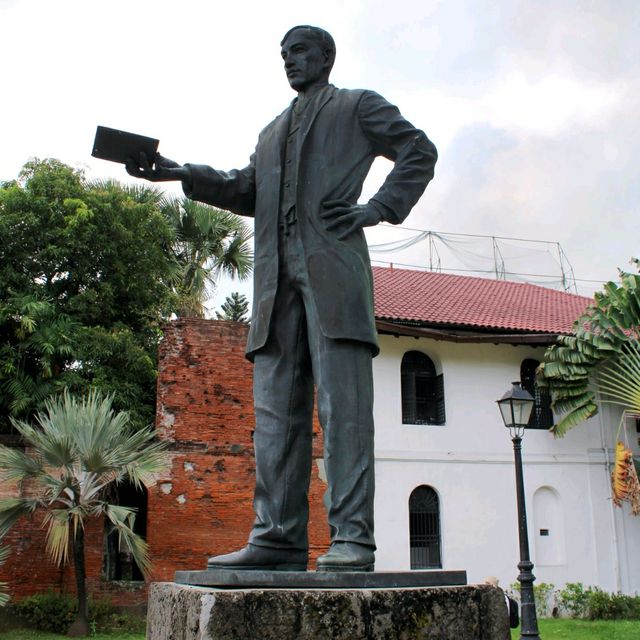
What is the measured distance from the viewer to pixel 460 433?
1811 centimetres

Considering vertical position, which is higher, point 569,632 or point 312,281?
point 312,281

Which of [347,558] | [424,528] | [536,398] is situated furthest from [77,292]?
[347,558]

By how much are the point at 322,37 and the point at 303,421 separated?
1790 millimetres

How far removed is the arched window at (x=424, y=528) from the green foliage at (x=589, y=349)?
3.24 meters

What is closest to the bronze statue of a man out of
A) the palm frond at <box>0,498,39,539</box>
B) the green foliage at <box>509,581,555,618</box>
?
the palm frond at <box>0,498,39,539</box>

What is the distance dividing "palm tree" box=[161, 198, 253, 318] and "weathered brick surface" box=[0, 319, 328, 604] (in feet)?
19.1

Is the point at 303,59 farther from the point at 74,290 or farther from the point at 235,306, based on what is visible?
the point at 235,306

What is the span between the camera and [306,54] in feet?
12.7

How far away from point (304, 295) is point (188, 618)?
1.40 metres

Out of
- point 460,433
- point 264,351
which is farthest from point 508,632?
point 460,433

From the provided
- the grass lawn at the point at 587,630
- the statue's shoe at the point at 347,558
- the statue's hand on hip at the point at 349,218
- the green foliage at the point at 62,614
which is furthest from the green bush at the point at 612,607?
the statue's hand on hip at the point at 349,218

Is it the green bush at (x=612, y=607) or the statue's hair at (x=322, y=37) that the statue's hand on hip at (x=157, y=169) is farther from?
the green bush at (x=612, y=607)

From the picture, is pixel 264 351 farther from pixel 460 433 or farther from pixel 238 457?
pixel 460 433

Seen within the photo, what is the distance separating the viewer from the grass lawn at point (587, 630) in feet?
45.4
